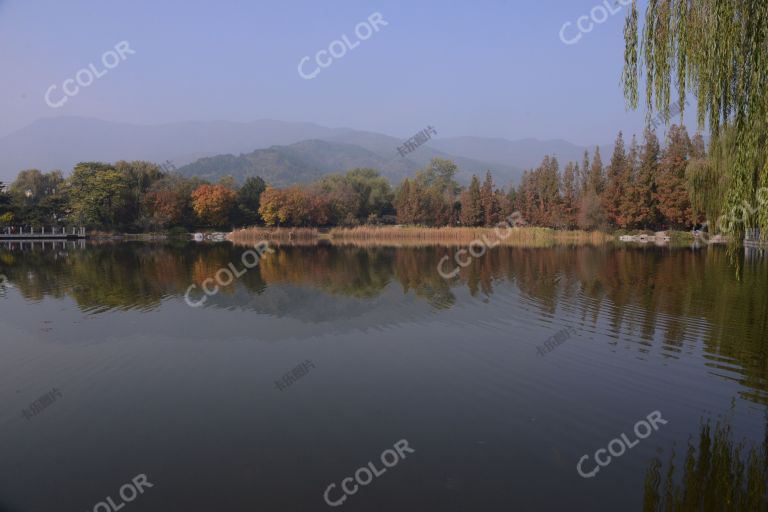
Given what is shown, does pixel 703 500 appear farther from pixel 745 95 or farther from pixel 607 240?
pixel 607 240

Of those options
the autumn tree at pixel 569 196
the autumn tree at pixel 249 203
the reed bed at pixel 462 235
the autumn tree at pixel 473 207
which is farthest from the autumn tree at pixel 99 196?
the autumn tree at pixel 569 196

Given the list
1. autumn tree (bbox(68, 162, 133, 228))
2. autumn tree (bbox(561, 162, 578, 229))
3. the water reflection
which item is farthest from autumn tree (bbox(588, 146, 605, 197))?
autumn tree (bbox(68, 162, 133, 228))

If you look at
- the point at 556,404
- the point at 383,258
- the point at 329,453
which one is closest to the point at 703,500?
the point at 556,404

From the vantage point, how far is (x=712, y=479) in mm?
5168

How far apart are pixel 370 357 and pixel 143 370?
3945 mm

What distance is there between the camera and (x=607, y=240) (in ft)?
161

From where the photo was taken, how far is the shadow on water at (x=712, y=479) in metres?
4.76

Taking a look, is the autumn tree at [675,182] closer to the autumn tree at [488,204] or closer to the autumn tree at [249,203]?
the autumn tree at [488,204]

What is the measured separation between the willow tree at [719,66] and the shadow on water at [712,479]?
2.46 meters

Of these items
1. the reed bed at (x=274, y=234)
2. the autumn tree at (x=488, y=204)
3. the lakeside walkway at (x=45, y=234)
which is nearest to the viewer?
the lakeside walkway at (x=45, y=234)

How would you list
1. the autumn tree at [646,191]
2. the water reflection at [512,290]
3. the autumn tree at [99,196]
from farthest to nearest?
the autumn tree at [99,196] → the autumn tree at [646,191] → the water reflection at [512,290]

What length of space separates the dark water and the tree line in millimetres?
37329

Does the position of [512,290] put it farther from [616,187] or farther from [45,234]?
[45,234]

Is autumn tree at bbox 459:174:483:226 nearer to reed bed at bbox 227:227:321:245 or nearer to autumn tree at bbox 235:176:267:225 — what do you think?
reed bed at bbox 227:227:321:245
